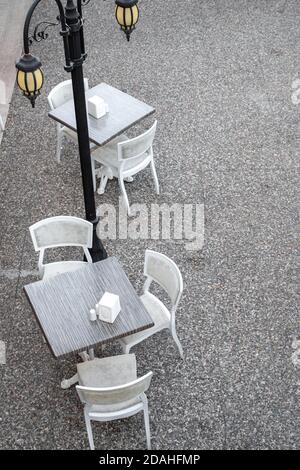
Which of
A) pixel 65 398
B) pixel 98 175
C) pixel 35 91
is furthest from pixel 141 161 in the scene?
pixel 65 398

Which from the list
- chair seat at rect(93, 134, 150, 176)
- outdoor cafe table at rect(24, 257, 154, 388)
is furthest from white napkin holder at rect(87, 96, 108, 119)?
outdoor cafe table at rect(24, 257, 154, 388)

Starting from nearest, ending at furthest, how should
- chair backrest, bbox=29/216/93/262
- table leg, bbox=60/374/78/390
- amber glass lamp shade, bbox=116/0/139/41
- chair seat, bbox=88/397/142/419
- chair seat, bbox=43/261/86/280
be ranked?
chair seat, bbox=88/397/142/419, amber glass lamp shade, bbox=116/0/139/41, table leg, bbox=60/374/78/390, chair backrest, bbox=29/216/93/262, chair seat, bbox=43/261/86/280

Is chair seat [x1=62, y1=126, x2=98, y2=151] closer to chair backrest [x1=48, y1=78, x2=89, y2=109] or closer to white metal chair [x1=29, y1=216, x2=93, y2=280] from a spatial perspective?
chair backrest [x1=48, y1=78, x2=89, y2=109]

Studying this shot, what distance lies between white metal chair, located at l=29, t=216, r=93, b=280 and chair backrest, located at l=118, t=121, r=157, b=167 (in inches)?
38.7

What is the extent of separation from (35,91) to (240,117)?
3608 mm

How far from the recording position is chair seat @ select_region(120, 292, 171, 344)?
465cm

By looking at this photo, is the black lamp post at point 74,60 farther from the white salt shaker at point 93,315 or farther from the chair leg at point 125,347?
the chair leg at point 125,347

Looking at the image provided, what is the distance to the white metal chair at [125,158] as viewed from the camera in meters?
5.68

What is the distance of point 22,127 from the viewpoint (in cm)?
704

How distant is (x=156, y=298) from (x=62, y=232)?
3.07ft

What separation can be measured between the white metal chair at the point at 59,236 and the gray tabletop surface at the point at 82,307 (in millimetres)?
371

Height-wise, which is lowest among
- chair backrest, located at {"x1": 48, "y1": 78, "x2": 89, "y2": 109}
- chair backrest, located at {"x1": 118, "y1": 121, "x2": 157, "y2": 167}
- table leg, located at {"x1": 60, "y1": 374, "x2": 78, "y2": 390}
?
table leg, located at {"x1": 60, "y1": 374, "x2": 78, "y2": 390}
